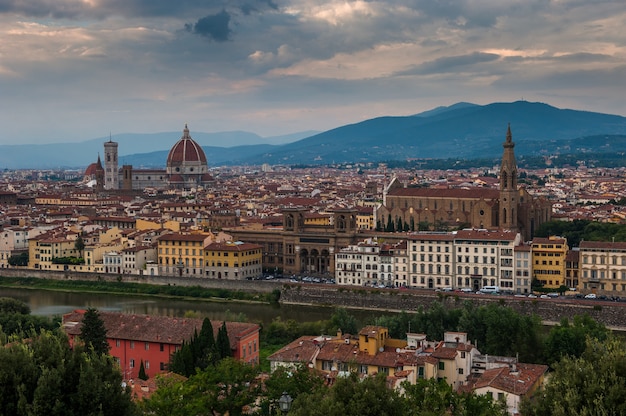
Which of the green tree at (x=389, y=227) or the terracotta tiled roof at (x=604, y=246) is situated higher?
the terracotta tiled roof at (x=604, y=246)

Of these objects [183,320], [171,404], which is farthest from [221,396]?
[183,320]

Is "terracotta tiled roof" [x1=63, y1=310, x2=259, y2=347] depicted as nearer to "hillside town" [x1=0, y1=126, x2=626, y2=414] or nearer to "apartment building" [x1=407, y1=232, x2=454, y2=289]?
"hillside town" [x1=0, y1=126, x2=626, y2=414]

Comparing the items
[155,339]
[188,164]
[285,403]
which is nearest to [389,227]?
[155,339]

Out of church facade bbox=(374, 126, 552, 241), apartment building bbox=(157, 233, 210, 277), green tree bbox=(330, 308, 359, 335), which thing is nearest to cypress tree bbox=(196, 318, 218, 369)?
green tree bbox=(330, 308, 359, 335)

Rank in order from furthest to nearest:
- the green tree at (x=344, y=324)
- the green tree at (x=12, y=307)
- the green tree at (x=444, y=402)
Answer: the green tree at (x=12, y=307) → the green tree at (x=344, y=324) → the green tree at (x=444, y=402)

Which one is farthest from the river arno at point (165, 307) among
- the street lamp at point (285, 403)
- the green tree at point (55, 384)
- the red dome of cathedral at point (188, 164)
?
the red dome of cathedral at point (188, 164)

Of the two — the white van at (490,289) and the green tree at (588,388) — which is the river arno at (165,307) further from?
the green tree at (588,388)

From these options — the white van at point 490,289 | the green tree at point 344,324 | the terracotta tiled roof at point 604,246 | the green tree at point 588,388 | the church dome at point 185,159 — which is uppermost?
the church dome at point 185,159

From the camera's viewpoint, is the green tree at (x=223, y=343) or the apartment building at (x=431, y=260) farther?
the apartment building at (x=431, y=260)
